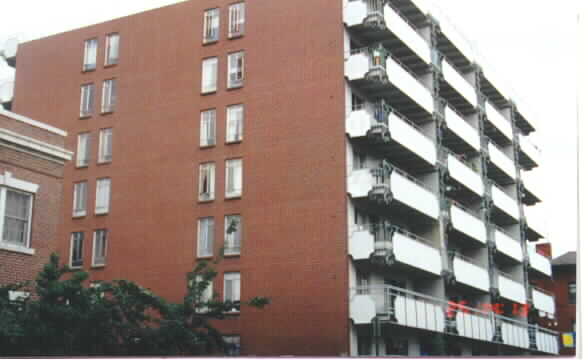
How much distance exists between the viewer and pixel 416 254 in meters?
26.8

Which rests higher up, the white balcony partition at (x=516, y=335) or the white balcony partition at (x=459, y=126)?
the white balcony partition at (x=459, y=126)

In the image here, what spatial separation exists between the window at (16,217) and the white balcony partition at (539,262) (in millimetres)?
12473

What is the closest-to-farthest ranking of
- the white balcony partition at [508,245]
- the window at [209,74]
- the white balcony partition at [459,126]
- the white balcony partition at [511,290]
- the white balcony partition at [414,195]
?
1. the white balcony partition at [511,290]
2. the white balcony partition at [508,245]
3. the white balcony partition at [414,195]
4. the white balcony partition at [459,126]
5. the window at [209,74]

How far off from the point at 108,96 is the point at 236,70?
5.21 metres

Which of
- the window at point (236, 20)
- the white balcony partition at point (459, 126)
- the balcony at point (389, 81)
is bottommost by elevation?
the white balcony partition at point (459, 126)

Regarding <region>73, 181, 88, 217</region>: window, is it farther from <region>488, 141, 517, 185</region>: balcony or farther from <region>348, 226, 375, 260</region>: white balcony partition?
<region>488, 141, 517, 185</region>: balcony

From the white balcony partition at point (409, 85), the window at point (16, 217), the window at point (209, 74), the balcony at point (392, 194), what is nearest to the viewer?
the window at point (16, 217)

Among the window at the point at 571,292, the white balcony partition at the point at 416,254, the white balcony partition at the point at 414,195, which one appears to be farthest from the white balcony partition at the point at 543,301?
the white balcony partition at the point at 414,195

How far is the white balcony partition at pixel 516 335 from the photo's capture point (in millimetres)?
23391

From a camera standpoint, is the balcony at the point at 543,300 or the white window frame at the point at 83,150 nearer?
the balcony at the point at 543,300

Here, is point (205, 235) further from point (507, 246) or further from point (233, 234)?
point (507, 246)

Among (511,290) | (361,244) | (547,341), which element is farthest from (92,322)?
(511,290)

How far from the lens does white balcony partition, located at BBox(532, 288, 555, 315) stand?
805 inches

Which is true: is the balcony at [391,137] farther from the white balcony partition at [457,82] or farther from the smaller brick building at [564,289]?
the smaller brick building at [564,289]
